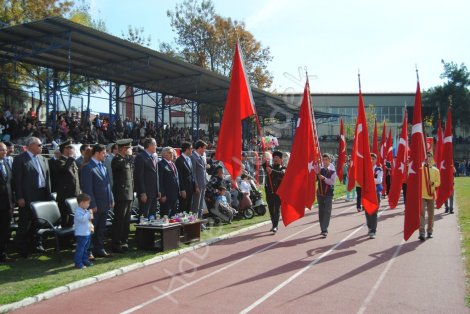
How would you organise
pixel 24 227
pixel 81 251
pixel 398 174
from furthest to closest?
1. pixel 398 174
2. pixel 24 227
3. pixel 81 251

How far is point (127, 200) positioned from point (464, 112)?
6666cm

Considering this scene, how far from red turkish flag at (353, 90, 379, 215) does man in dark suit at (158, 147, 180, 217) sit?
3.99m

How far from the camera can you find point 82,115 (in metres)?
23.8

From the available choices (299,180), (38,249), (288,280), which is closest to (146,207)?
(38,249)

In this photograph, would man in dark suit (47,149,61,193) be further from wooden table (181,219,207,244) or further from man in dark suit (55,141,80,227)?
wooden table (181,219,207,244)

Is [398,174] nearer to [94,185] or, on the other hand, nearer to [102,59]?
[94,185]

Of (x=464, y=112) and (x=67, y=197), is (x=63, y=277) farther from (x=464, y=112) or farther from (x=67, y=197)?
(x=464, y=112)

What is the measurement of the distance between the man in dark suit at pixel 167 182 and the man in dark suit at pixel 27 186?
2.40 m

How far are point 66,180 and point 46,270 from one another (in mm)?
2110

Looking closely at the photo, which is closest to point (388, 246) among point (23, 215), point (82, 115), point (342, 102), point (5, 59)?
point (23, 215)

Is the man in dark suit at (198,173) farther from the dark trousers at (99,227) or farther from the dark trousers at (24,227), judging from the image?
the dark trousers at (24,227)


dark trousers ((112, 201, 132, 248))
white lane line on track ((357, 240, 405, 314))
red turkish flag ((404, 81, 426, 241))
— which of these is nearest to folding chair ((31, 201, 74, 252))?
dark trousers ((112, 201, 132, 248))

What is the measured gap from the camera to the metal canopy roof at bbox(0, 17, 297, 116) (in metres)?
16.8

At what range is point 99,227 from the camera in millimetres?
8609
